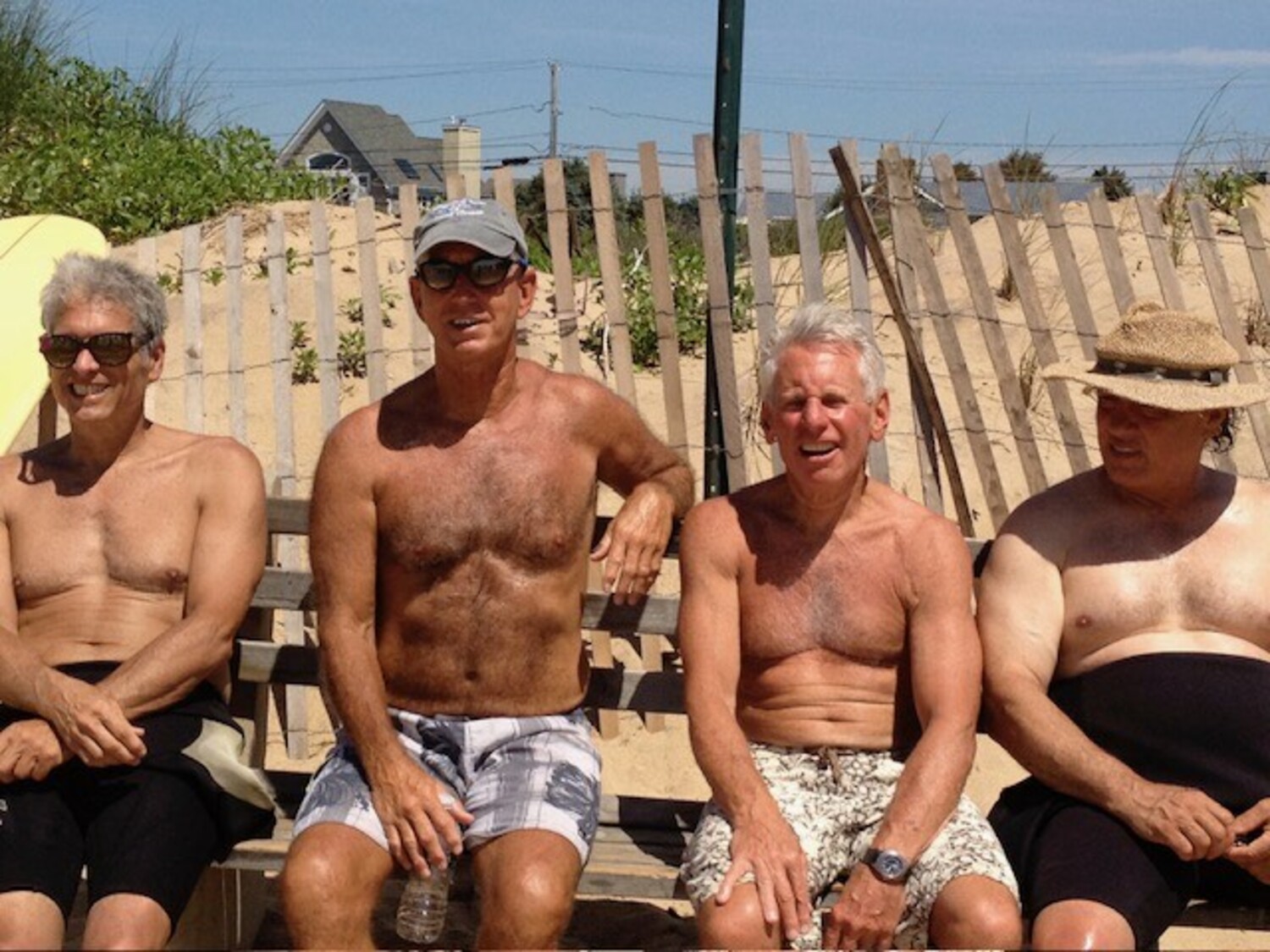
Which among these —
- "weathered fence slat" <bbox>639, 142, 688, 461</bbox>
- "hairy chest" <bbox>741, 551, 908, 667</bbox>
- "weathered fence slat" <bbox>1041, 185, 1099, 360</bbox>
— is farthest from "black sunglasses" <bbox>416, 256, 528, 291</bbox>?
"weathered fence slat" <bbox>1041, 185, 1099, 360</bbox>

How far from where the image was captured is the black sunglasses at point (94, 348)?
3.84 metres

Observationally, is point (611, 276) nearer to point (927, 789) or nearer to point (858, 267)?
point (858, 267)

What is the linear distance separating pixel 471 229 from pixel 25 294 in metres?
2.18

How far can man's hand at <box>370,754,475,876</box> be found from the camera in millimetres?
3469

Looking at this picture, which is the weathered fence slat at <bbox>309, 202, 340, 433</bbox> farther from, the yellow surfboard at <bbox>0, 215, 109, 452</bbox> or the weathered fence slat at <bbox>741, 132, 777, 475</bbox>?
the weathered fence slat at <bbox>741, 132, 777, 475</bbox>

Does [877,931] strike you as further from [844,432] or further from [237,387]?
[237,387]

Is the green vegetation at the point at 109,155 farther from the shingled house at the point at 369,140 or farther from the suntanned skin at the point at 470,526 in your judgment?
the shingled house at the point at 369,140

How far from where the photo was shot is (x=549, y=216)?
6.41m

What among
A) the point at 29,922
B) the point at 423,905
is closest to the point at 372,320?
the point at 423,905

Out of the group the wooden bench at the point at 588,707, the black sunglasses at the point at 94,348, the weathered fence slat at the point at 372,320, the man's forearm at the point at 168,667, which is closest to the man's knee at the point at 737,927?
the wooden bench at the point at 588,707

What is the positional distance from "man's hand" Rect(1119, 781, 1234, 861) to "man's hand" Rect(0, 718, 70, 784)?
224 cm

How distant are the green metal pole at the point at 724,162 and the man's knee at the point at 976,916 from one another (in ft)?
11.1

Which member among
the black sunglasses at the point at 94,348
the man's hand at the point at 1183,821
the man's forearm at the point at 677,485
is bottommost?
the man's hand at the point at 1183,821

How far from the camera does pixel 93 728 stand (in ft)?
11.7
